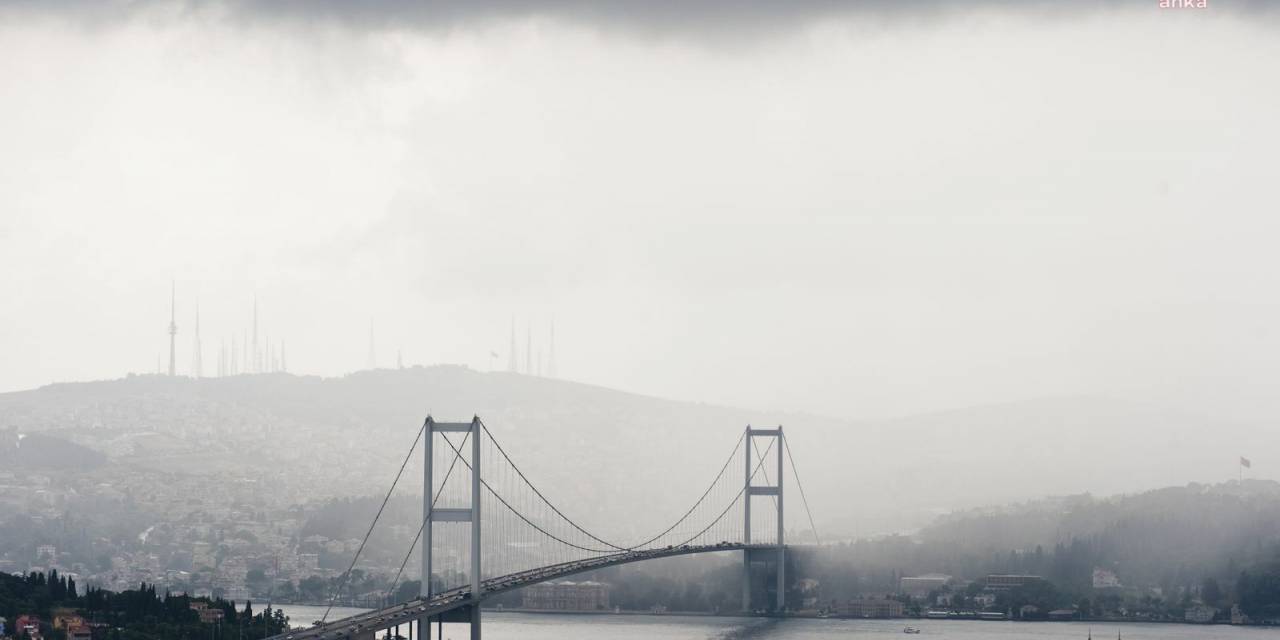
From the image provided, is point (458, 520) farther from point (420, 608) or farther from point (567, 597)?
point (567, 597)

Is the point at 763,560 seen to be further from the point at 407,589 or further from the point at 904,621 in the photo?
the point at 407,589

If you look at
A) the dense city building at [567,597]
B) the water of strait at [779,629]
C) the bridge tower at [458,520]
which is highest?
the bridge tower at [458,520]

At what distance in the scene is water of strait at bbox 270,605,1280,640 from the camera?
301 feet

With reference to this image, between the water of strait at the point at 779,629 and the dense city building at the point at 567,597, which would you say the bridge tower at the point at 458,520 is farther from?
the dense city building at the point at 567,597

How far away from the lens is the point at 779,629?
9538 cm

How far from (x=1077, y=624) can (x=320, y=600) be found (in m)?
49.0

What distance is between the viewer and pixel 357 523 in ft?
579

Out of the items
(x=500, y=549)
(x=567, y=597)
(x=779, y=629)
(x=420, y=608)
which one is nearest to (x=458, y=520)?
(x=420, y=608)

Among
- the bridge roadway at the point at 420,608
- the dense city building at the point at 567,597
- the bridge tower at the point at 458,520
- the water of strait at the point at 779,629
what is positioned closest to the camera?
the bridge roadway at the point at 420,608

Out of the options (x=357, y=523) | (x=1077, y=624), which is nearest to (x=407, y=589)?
(x=1077, y=624)

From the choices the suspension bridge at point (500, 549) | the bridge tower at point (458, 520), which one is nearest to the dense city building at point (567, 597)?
the suspension bridge at point (500, 549)

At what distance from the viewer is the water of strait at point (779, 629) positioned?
9162cm

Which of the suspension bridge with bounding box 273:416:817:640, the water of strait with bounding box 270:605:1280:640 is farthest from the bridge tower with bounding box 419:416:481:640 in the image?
the water of strait with bounding box 270:605:1280:640

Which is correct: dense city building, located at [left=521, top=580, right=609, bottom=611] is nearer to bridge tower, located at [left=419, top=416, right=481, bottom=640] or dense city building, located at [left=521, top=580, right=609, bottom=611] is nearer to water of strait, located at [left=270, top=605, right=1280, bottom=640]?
water of strait, located at [left=270, top=605, right=1280, bottom=640]
